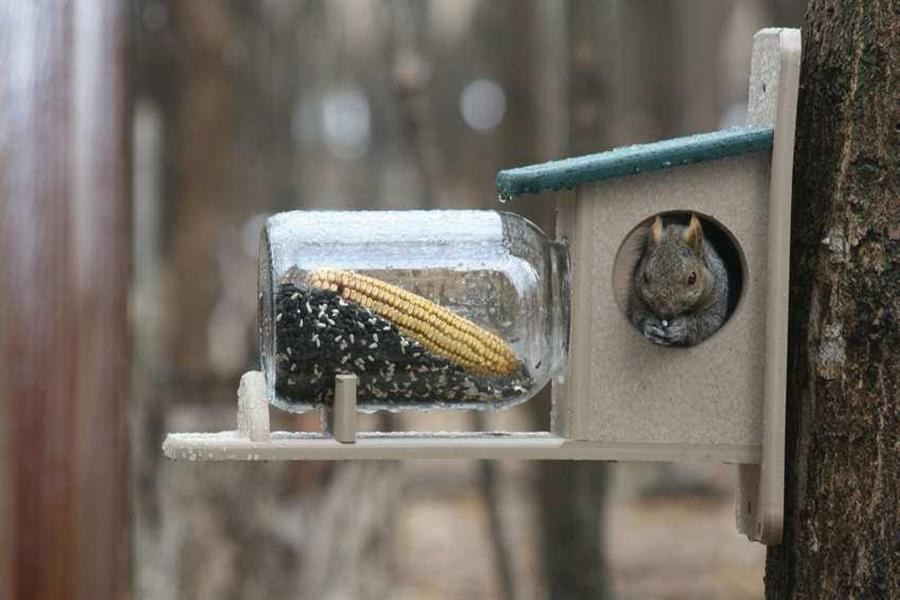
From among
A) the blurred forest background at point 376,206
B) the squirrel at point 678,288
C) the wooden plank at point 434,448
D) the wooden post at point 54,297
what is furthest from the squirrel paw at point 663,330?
the wooden post at point 54,297

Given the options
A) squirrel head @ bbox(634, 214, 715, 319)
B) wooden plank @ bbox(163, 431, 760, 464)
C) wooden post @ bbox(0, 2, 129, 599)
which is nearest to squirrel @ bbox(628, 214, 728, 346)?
squirrel head @ bbox(634, 214, 715, 319)

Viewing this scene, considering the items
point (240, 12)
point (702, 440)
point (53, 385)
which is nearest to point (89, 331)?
point (53, 385)

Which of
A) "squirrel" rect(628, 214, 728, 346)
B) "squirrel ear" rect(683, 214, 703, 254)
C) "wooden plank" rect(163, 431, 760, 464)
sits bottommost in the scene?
"wooden plank" rect(163, 431, 760, 464)

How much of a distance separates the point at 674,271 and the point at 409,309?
26cm

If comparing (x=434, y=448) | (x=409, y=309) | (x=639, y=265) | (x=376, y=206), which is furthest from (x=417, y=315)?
(x=376, y=206)

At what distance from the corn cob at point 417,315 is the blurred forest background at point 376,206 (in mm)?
233

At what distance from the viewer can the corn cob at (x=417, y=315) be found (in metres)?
1.36

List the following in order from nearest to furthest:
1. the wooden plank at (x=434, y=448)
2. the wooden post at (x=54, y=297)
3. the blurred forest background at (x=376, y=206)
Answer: the wooden post at (x=54, y=297), the wooden plank at (x=434, y=448), the blurred forest background at (x=376, y=206)

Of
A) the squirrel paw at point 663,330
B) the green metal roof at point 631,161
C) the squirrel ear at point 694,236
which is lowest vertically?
the squirrel paw at point 663,330

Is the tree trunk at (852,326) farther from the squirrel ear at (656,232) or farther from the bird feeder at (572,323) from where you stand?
the squirrel ear at (656,232)

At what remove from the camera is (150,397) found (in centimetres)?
414

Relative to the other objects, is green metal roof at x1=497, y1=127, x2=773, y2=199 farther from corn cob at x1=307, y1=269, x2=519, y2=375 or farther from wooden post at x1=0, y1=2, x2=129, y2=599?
wooden post at x1=0, y1=2, x2=129, y2=599

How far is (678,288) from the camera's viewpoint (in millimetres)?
1369

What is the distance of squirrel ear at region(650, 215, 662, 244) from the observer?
138 cm
